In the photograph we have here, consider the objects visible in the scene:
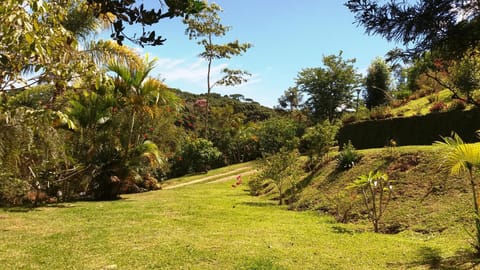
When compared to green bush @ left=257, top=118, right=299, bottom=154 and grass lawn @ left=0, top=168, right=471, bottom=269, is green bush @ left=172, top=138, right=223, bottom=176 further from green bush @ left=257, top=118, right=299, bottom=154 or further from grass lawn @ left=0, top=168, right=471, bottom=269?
grass lawn @ left=0, top=168, right=471, bottom=269

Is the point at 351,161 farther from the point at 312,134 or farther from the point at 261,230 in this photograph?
the point at 261,230

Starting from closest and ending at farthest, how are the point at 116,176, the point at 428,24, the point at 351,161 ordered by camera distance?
the point at 428,24 < the point at 351,161 < the point at 116,176

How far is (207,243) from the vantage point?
5.61m

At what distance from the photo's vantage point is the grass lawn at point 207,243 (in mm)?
4609

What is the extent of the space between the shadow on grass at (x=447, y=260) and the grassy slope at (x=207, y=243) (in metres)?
0.01

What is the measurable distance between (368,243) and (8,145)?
7.21m

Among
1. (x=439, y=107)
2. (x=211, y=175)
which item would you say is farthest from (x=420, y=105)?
(x=211, y=175)

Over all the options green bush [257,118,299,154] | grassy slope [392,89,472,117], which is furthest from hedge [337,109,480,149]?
green bush [257,118,299,154]

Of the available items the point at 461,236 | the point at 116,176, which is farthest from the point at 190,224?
the point at 116,176

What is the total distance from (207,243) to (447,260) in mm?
3317

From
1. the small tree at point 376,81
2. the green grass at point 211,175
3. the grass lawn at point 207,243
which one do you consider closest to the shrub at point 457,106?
the grass lawn at point 207,243

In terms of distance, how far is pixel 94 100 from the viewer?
12477 millimetres

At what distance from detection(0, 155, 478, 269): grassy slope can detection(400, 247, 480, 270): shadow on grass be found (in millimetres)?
13

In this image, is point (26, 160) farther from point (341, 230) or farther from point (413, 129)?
point (413, 129)
